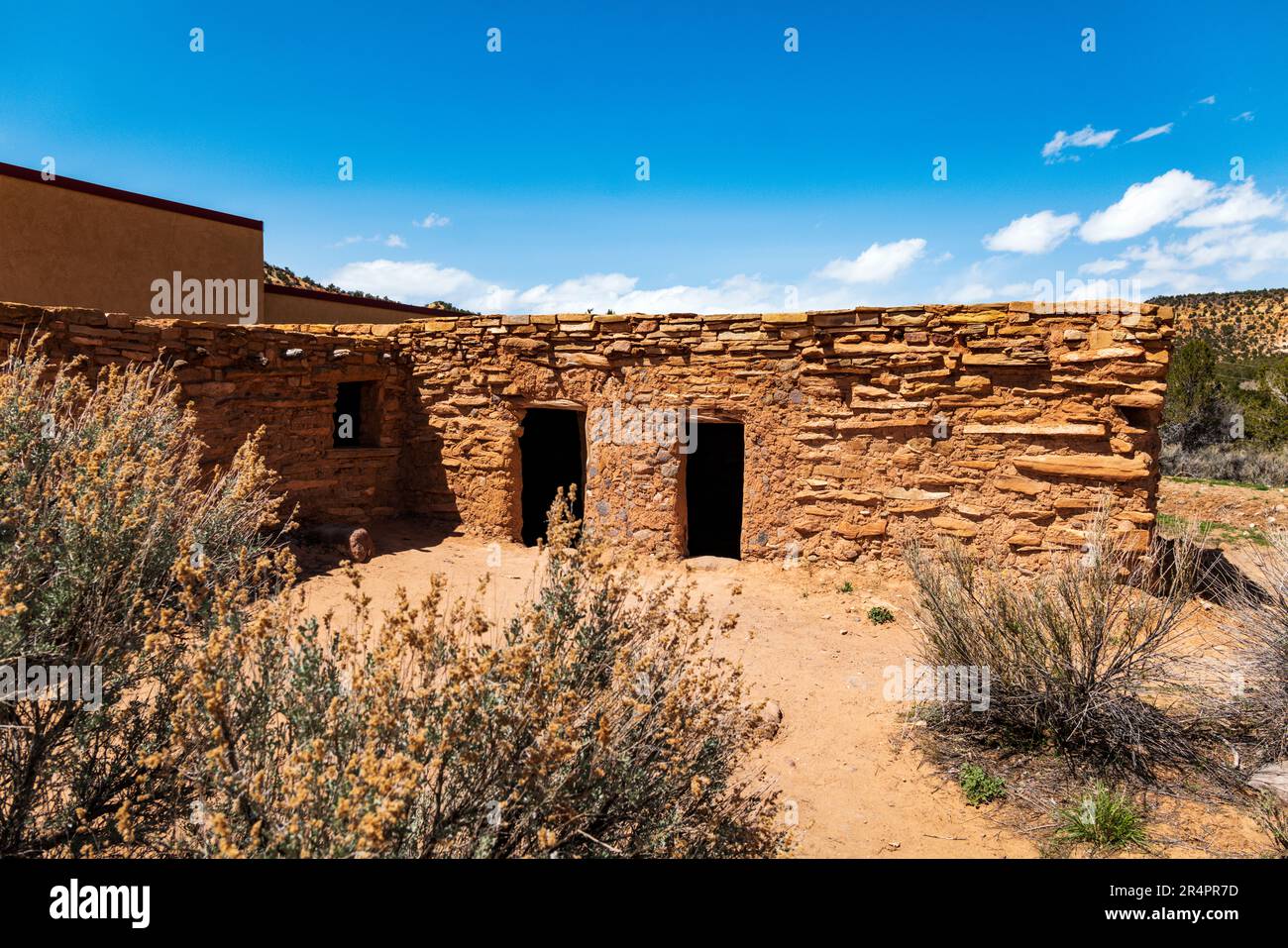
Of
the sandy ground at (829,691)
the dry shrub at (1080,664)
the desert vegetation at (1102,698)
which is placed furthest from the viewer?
the dry shrub at (1080,664)

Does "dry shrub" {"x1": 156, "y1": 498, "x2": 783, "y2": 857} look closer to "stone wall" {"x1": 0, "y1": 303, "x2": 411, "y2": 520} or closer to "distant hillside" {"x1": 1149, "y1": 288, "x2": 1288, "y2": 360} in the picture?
"stone wall" {"x1": 0, "y1": 303, "x2": 411, "y2": 520}

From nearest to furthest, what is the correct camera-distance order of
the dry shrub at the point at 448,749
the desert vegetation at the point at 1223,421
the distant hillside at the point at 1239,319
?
1. the dry shrub at the point at 448,749
2. the desert vegetation at the point at 1223,421
3. the distant hillside at the point at 1239,319

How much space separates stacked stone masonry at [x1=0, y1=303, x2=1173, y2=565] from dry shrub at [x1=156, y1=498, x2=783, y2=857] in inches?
208

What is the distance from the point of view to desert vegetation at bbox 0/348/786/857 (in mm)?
1947

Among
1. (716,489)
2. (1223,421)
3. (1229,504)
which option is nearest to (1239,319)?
(1223,421)

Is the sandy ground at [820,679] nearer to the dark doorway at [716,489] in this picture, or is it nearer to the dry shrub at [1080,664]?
the dry shrub at [1080,664]

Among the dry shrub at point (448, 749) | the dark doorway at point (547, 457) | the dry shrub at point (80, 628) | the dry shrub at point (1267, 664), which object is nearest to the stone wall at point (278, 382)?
the dark doorway at point (547, 457)

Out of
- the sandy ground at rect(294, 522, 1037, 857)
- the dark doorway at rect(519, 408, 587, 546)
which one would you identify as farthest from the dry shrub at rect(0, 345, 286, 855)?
the dark doorway at rect(519, 408, 587, 546)

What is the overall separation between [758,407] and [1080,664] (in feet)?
14.0

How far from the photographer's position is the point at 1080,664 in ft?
14.3

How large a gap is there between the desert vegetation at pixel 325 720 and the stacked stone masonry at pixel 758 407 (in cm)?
486

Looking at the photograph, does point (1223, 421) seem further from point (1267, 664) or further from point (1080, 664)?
point (1080, 664)

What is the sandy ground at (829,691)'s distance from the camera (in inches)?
144
